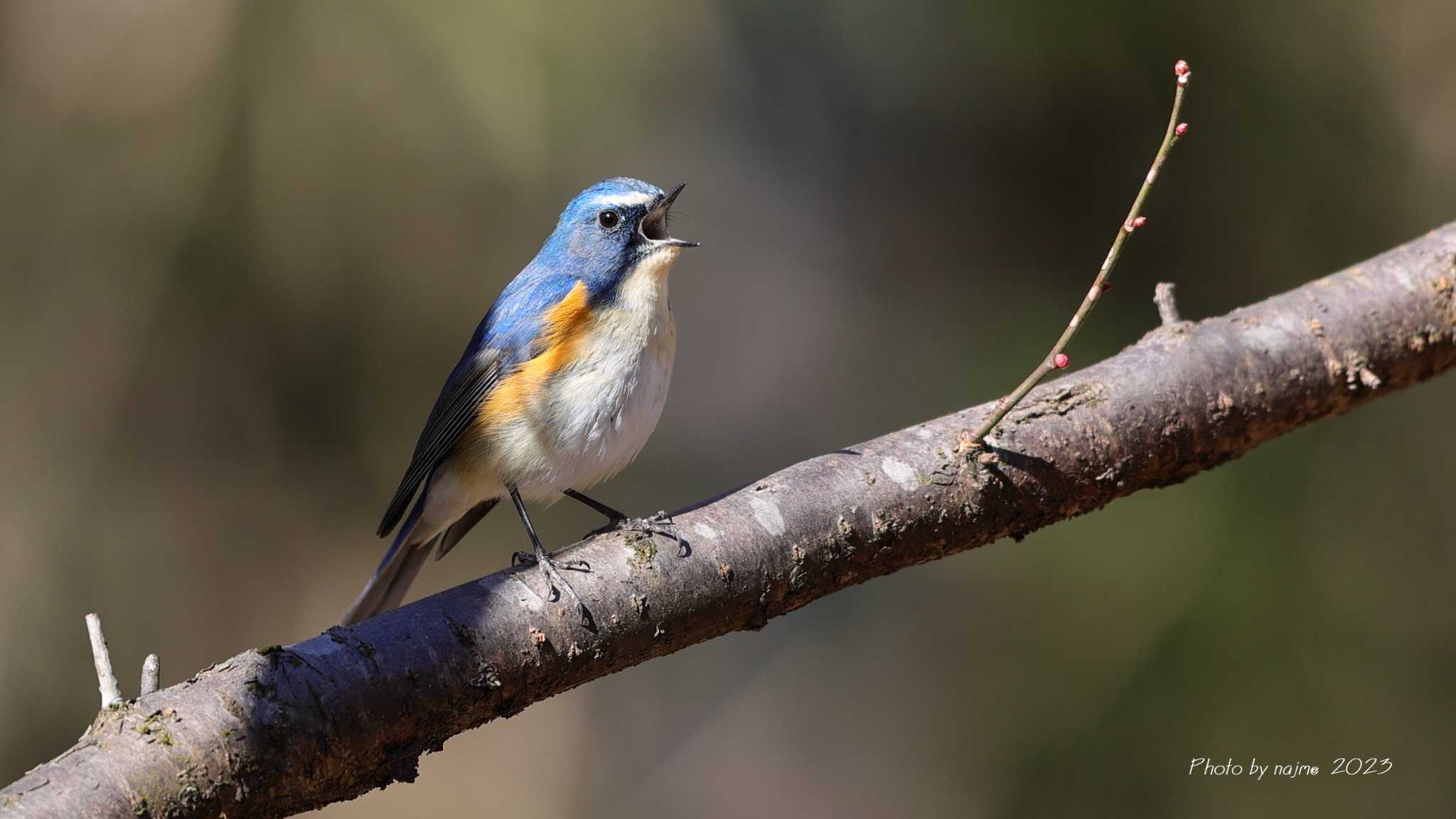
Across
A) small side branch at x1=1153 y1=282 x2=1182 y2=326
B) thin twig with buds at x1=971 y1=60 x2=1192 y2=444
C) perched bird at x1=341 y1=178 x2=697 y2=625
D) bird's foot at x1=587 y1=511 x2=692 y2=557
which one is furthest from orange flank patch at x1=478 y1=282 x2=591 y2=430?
small side branch at x1=1153 y1=282 x2=1182 y2=326

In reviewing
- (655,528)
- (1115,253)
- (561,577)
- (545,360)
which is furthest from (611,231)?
(1115,253)

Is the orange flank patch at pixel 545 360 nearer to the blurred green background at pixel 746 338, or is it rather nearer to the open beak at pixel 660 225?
the open beak at pixel 660 225

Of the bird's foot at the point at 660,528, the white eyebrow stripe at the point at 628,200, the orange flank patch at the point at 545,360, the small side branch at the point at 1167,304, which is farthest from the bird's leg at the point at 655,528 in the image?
the small side branch at the point at 1167,304

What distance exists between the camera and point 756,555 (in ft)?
7.26

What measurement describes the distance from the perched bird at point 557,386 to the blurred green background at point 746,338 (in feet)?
4.03

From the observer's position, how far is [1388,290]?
113 inches

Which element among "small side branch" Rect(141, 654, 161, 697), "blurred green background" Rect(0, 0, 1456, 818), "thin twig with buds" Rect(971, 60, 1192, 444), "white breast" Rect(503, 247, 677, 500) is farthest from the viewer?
"blurred green background" Rect(0, 0, 1456, 818)

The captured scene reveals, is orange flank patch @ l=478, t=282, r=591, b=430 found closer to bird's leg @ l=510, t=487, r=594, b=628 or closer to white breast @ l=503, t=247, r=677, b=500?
white breast @ l=503, t=247, r=677, b=500

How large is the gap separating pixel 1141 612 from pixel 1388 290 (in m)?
1.48

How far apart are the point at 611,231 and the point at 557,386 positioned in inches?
21.0

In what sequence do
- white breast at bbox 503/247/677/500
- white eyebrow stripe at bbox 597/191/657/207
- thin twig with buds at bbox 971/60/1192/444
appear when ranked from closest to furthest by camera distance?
thin twig with buds at bbox 971/60/1192/444 → white breast at bbox 503/247/677/500 → white eyebrow stripe at bbox 597/191/657/207

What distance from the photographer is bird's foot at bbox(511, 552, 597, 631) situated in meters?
2.06

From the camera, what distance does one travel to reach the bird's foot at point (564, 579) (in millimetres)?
2064

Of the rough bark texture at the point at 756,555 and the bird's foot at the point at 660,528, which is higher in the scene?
the bird's foot at the point at 660,528
